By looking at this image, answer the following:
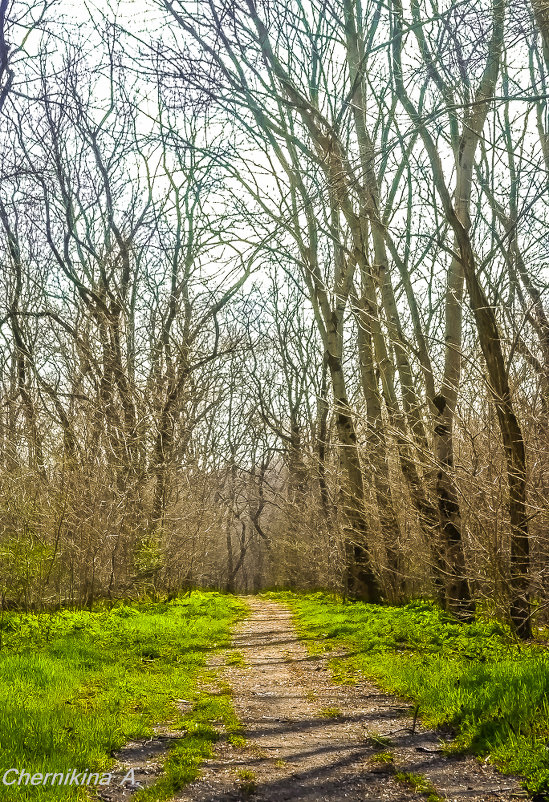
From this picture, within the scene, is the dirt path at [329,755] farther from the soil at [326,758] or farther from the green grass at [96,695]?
the green grass at [96,695]

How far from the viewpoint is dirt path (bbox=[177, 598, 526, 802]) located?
374cm

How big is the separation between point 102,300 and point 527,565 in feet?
38.4

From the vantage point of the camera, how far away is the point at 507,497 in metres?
7.32

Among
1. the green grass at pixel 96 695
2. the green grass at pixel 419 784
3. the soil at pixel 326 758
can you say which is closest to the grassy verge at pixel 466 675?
the soil at pixel 326 758

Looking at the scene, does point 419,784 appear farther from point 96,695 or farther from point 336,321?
point 336,321

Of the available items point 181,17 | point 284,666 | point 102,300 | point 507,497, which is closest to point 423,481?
point 507,497

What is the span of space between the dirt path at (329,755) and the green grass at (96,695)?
24 cm

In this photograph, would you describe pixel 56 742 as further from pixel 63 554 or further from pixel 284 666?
pixel 63 554

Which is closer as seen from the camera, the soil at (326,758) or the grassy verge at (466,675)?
the soil at (326,758)

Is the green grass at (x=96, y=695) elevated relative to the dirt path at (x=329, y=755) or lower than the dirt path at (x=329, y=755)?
elevated

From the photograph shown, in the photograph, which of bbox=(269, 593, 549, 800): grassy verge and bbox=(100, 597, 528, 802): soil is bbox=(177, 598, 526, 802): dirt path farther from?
bbox=(269, 593, 549, 800): grassy verge

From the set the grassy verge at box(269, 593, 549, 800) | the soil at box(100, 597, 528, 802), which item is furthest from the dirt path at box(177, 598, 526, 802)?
the grassy verge at box(269, 593, 549, 800)

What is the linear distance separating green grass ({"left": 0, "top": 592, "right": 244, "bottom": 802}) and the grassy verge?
1.67 metres

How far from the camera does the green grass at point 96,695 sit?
13.0 feet
